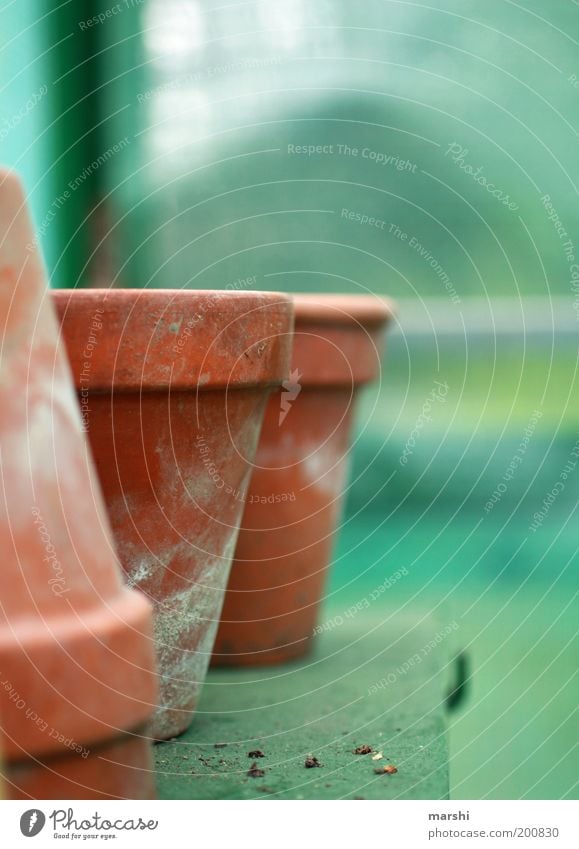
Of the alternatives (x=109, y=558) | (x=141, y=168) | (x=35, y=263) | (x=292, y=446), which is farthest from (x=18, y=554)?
(x=141, y=168)

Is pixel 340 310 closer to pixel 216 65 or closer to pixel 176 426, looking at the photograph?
pixel 176 426

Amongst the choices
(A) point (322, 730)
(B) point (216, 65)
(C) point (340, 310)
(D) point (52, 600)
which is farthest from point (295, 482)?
(B) point (216, 65)

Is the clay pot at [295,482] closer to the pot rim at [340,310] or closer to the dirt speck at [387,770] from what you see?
the pot rim at [340,310]

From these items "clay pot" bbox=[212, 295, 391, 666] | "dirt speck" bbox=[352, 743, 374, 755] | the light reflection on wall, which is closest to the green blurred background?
the light reflection on wall

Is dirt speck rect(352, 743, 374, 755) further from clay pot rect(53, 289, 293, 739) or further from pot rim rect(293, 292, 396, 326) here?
Answer: pot rim rect(293, 292, 396, 326)

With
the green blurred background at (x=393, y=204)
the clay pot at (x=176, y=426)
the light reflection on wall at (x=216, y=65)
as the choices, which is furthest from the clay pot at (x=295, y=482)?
the light reflection on wall at (x=216, y=65)
